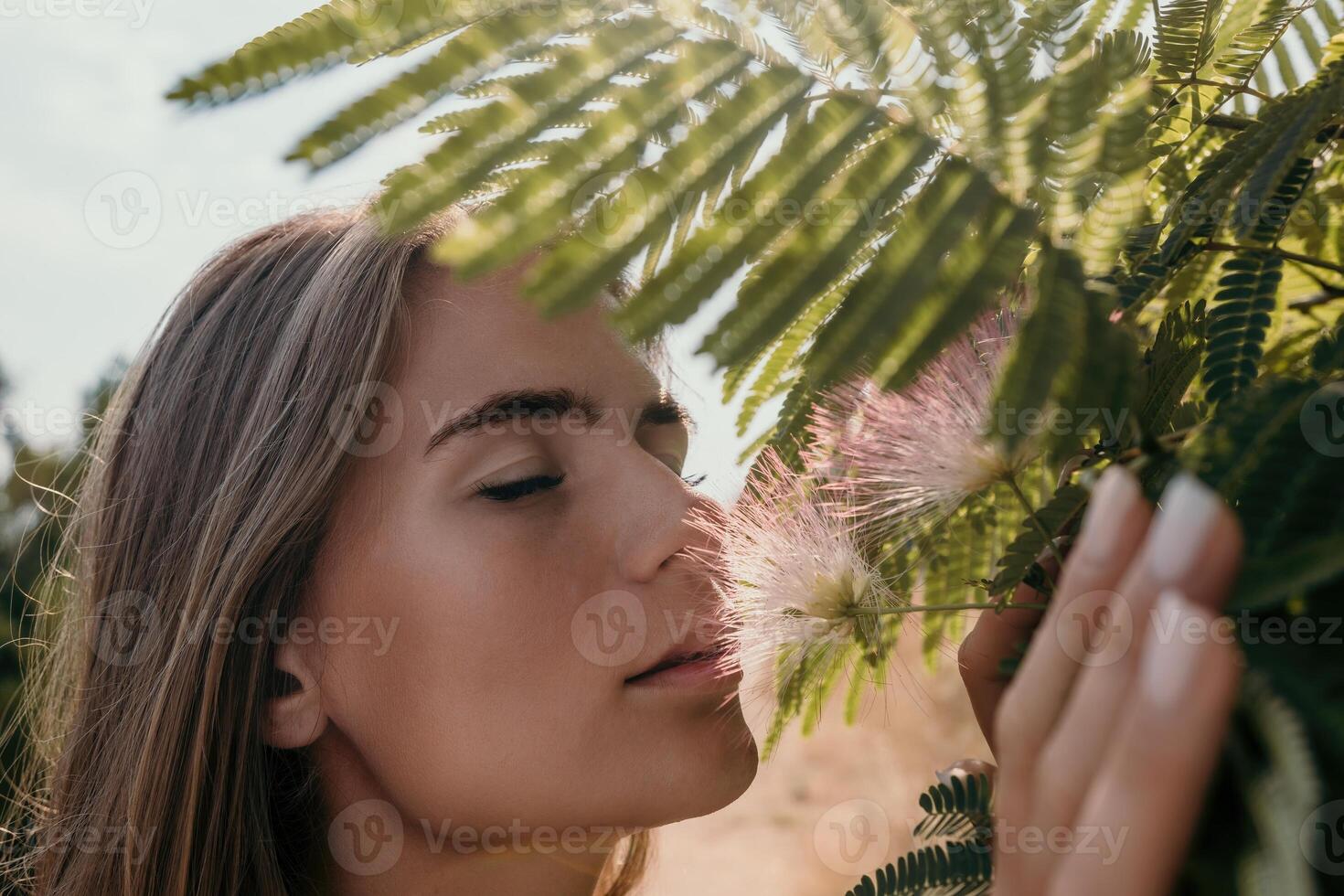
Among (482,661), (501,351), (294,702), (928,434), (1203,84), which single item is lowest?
(294,702)

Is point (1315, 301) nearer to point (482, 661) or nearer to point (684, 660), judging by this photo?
point (684, 660)

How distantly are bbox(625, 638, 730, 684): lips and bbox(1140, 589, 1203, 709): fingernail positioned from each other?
858mm

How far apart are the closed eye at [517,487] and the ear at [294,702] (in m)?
0.44

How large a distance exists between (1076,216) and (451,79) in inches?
17.7

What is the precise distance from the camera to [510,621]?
1354mm

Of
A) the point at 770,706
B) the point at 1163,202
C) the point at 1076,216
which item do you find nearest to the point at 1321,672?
the point at 1076,216

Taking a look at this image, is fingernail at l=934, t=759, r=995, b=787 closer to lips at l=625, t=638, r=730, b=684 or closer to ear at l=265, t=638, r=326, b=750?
lips at l=625, t=638, r=730, b=684

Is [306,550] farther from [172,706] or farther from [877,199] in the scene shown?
[877,199]

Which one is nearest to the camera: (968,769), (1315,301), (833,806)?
(1315,301)

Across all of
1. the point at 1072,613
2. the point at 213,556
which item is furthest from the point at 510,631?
the point at 1072,613

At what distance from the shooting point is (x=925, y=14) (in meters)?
0.69

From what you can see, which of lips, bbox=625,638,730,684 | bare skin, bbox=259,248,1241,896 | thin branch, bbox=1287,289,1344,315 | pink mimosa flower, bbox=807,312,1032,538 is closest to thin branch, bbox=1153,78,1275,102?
thin branch, bbox=1287,289,1344,315

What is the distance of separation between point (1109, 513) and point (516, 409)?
1021mm

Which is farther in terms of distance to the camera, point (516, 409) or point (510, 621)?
point (516, 409)
